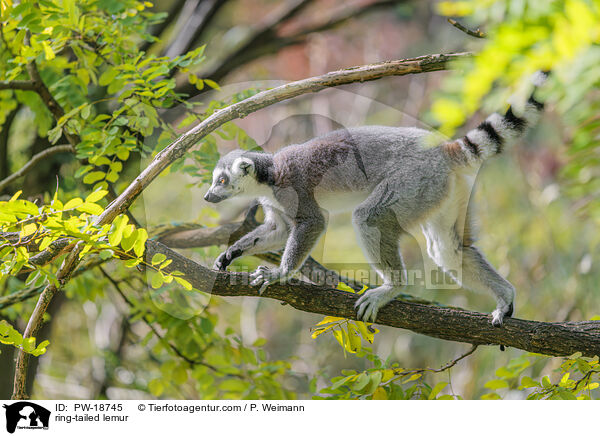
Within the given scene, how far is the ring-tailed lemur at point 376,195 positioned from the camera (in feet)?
8.35

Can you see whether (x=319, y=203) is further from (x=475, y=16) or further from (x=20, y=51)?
(x=475, y=16)

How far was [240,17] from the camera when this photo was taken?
7.78m

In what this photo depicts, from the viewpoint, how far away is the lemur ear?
8.60 ft

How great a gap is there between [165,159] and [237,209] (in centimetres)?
288

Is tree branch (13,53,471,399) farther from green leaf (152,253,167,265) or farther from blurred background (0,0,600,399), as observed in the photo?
blurred background (0,0,600,399)

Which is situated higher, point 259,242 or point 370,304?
point 259,242

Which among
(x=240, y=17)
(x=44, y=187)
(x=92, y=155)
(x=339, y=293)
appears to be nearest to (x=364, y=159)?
(x=339, y=293)

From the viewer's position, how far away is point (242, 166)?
2.65 m

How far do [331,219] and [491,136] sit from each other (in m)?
3.63

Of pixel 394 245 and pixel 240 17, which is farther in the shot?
pixel 240 17

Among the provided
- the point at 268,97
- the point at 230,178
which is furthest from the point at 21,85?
the point at 268,97

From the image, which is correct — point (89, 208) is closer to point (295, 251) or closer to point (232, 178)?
point (232, 178)
